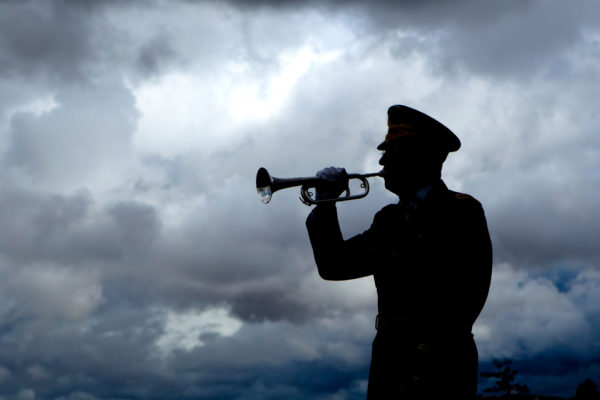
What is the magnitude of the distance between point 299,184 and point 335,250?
2.45ft

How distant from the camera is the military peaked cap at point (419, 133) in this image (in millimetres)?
6910

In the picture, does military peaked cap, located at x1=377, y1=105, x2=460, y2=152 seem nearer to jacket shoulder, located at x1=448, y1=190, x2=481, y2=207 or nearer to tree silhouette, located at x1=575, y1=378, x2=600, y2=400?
jacket shoulder, located at x1=448, y1=190, x2=481, y2=207

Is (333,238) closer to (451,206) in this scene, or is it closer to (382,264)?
(382,264)

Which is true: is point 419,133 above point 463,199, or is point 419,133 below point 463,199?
above

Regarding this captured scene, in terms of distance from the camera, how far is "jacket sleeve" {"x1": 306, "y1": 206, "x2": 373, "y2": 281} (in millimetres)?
7172

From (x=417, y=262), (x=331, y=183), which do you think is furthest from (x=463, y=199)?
(x=331, y=183)

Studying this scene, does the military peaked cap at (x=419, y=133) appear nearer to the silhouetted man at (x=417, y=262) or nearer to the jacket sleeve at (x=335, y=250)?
the silhouetted man at (x=417, y=262)

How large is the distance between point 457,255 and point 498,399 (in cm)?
2593

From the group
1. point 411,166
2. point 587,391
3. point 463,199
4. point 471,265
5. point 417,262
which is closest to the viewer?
point 471,265

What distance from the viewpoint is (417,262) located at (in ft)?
21.6

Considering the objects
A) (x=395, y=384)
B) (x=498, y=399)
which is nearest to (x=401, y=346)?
(x=395, y=384)

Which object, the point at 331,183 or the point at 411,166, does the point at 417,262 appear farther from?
Answer: the point at 331,183

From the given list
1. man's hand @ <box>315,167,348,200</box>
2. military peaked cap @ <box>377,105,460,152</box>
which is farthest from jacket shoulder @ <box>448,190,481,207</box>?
man's hand @ <box>315,167,348,200</box>

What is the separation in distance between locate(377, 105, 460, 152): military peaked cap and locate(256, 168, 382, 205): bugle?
1.34ft
